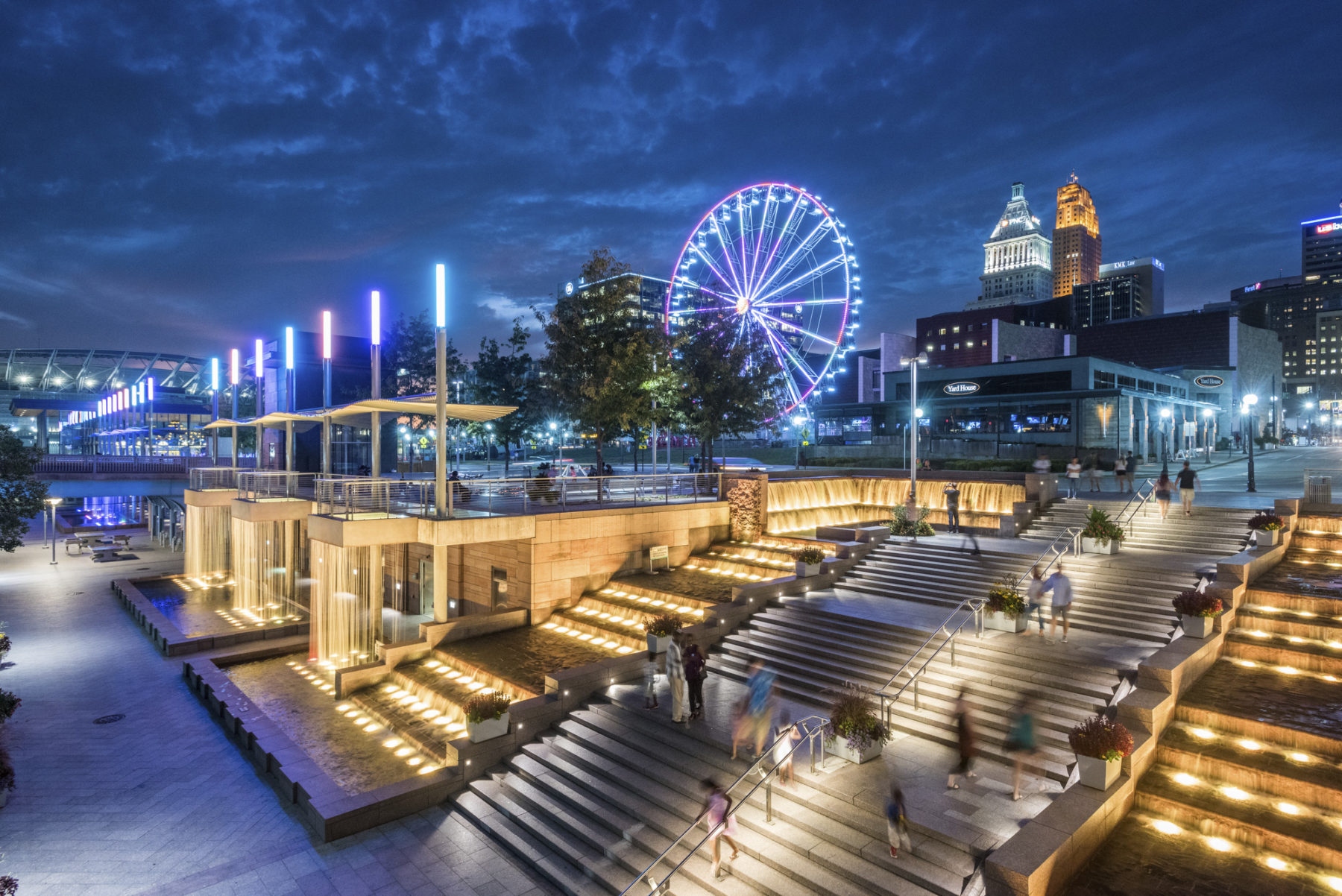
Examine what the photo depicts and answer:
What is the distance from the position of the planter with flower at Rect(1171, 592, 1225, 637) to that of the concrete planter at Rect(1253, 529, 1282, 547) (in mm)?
4874

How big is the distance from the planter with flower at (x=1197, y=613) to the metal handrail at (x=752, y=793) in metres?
6.84

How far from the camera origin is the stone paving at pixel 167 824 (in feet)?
31.5

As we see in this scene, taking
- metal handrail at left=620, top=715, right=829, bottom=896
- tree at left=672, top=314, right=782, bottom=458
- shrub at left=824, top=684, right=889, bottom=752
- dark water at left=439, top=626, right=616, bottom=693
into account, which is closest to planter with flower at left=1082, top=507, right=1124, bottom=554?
shrub at left=824, top=684, right=889, bottom=752

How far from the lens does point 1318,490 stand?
18031 mm

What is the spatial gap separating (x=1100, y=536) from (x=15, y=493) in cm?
3534

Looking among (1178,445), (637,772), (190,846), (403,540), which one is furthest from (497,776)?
(1178,445)

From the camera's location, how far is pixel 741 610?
1625cm

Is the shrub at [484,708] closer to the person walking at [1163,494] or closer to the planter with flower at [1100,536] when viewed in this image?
the planter with flower at [1100,536]

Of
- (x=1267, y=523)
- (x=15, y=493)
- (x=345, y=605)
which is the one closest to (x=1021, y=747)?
(x=1267, y=523)

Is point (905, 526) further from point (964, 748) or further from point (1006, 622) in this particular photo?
point (964, 748)

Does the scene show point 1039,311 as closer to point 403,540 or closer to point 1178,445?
point 1178,445

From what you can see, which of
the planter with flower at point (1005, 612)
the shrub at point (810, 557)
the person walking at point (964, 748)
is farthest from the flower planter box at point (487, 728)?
the planter with flower at point (1005, 612)

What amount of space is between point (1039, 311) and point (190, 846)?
14568cm

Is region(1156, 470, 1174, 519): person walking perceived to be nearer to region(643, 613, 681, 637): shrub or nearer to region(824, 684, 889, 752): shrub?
region(824, 684, 889, 752): shrub
